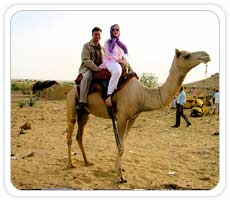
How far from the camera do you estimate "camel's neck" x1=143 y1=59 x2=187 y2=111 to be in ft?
15.6

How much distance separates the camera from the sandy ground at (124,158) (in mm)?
5023

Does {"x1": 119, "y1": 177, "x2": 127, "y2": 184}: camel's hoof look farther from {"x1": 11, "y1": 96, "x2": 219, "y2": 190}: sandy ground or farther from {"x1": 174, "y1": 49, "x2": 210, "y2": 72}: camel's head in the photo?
{"x1": 174, "y1": 49, "x2": 210, "y2": 72}: camel's head

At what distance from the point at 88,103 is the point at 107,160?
1.09 m

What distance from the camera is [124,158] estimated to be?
6.13m

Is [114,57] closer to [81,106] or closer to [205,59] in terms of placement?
[81,106]

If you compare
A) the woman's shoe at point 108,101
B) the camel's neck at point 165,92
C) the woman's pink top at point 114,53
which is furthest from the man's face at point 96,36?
the camel's neck at point 165,92

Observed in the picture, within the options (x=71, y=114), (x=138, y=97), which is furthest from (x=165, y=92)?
(x=71, y=114)

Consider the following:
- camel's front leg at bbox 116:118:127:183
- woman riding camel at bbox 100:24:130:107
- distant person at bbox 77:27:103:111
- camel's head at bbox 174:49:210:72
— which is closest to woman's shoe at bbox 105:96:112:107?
woman riding camel at bbox 100:24:130:107

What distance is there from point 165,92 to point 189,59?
54cm

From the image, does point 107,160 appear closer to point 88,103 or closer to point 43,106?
point 88,103

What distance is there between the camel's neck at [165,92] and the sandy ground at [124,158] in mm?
981

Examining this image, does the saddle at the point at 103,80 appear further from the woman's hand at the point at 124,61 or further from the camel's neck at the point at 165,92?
the camel's neck at the point at 165,92

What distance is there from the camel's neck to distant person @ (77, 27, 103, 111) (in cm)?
76
